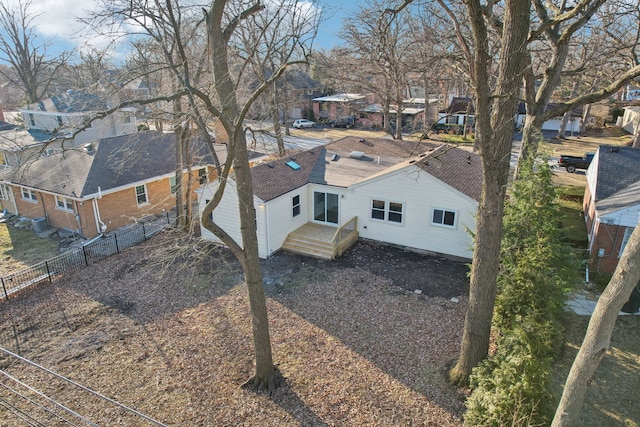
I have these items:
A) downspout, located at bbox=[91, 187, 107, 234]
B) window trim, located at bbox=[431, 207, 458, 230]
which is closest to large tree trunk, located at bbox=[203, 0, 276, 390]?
window trim, located at bbox=[431, 207, 458, 230]

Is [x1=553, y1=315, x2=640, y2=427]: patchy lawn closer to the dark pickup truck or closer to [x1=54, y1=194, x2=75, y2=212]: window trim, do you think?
the dark pickup truck

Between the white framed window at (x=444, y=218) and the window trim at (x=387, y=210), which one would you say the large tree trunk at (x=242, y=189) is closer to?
the window trim at (x=387, y=210)

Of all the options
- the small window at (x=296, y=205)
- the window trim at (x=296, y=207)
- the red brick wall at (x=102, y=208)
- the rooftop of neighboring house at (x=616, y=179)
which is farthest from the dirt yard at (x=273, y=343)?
the rooftop of neighboring house at (x=616, y=179)

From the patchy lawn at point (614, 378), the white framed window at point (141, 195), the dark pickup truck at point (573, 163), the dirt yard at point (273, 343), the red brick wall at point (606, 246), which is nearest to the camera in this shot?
the patchy lawn at point (614, 378)

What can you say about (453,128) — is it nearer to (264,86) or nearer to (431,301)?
(431,301)

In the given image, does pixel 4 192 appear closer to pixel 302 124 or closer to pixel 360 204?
pixel 360 204

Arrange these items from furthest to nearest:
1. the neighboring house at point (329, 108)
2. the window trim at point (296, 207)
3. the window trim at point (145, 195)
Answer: the neighboring house at point (329, 108) < the window trim at point (145, 195) < the window trim at point (296, 207)
